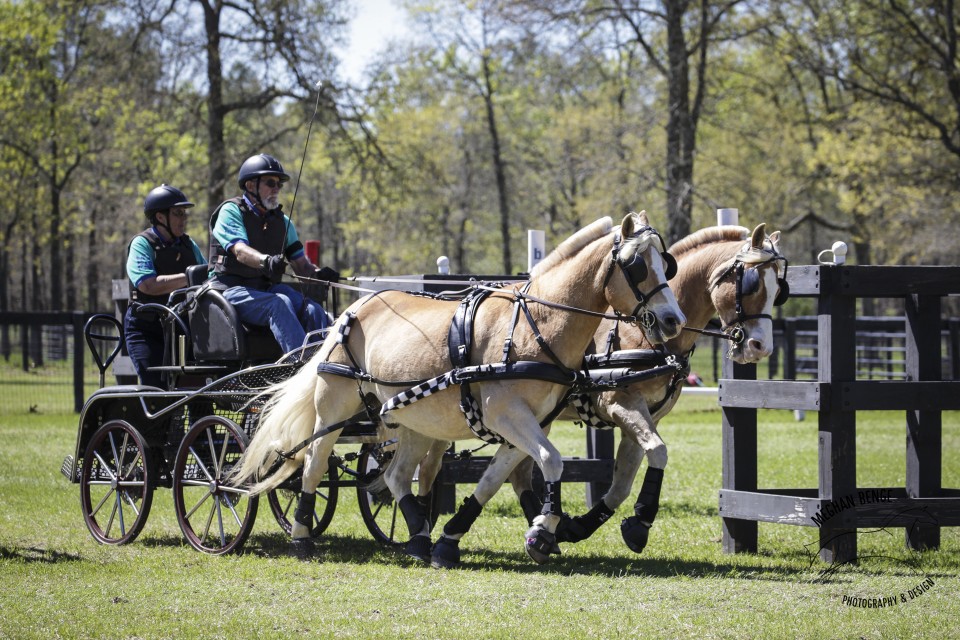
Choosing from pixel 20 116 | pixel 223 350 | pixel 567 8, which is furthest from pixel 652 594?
pixel 20 116

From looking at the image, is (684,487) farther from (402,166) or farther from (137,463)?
(402,166)

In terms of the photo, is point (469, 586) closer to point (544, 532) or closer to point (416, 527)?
point (544, 532)

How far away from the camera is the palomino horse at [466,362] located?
6387 mm

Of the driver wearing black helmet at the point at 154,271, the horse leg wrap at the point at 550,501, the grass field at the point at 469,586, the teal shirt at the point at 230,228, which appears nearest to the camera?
the grass field at the point at 469,586

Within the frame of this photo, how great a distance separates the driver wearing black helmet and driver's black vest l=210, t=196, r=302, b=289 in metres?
0.61

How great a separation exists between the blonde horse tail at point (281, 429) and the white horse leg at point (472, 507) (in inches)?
49.2

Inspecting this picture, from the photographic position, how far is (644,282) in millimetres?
6328

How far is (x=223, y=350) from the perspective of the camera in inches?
312

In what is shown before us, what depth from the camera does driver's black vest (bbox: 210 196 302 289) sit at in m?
8.15

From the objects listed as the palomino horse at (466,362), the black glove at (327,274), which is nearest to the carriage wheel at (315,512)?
the palomino horse at (466,362)

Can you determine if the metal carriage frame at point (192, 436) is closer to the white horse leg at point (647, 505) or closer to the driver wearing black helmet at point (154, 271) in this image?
the driver wearing black helmet at point (154, 271)

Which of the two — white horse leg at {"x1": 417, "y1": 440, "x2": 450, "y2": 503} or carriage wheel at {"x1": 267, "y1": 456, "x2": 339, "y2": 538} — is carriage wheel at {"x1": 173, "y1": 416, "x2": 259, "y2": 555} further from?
white horse leg at {"x1": 417, "y1": 440, "x2": 450, "y2": 503}

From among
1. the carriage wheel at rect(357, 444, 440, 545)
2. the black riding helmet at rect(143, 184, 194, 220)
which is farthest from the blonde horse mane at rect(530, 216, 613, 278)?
the black riding helmet at rect(143, 184, 194, 220)

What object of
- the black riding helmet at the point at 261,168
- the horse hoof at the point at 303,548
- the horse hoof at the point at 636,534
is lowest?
the horse hoof at the point at 303,548
